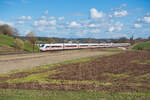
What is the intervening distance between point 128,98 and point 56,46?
57.3 m

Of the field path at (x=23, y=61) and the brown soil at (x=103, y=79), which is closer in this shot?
the brown soil at (x=103, y=79)

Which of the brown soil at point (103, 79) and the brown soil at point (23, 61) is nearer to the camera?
the brown soil at point (103, 79)

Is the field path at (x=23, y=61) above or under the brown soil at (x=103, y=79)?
under

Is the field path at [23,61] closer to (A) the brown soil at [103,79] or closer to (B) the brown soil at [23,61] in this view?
(B) the brown soil at [23,61]

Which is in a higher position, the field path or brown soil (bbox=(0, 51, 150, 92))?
brown soil (bbox=(0, 51, 150, 92))

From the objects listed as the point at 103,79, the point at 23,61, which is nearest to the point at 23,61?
the point at 23,61

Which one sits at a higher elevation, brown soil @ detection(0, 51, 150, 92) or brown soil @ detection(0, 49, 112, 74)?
brown soil @ detection(0, 51, 150, 92)

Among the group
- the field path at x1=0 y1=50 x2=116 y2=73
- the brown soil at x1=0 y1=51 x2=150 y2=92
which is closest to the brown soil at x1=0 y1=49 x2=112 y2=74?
the field path at x1=0 y1=50 x2=116 y2=73

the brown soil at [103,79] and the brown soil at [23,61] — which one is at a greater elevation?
the brown soil at [103,79]

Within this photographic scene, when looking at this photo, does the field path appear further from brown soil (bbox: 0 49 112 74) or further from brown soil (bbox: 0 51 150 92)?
brown soil (bbox: 0 51 150 92)

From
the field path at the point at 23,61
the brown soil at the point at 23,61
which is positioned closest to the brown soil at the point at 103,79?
the brown soil at the point at 23,61

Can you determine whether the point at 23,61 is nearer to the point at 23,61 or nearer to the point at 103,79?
the point at 23,61

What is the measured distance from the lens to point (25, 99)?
912 cm

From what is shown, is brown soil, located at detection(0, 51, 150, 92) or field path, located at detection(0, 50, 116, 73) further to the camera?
field path, located at detection(0, 50, 116, 73)
